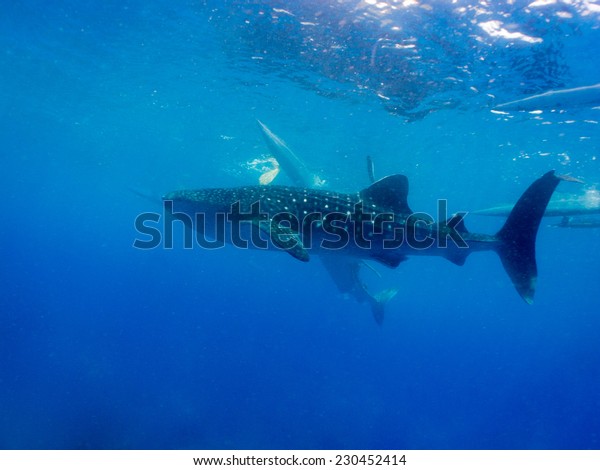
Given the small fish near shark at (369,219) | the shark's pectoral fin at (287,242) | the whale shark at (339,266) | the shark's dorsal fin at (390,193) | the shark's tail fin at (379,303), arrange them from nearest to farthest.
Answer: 1. the shark's pectoral fin at (287,242)
2. the small fish near shark at (369,219)
3. the shark's dorsal fin at (390,193)
4. the whale shark at (339,266)
5. the shark's tail fin at (379,303)

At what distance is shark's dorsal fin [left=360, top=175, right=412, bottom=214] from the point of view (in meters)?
5.63

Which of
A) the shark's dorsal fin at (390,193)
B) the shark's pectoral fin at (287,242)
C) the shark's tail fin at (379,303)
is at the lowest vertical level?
the shark's pectoral fin at (287,242)

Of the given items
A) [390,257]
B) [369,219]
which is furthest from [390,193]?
[390,257]

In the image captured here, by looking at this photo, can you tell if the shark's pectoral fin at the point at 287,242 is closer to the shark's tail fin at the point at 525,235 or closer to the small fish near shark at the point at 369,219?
the small fish near shark at the point at 369,219

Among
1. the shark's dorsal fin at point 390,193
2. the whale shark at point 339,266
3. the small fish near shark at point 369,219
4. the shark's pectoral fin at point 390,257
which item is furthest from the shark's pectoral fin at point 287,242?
the whale shark at point 339,266

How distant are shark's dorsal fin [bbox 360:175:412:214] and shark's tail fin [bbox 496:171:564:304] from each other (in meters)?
1.69


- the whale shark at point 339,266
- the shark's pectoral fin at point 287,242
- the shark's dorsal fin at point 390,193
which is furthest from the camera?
the whale shark at point 339,266

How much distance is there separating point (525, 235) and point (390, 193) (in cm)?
225

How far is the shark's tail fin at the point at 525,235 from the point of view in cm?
549

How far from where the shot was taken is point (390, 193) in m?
5.68

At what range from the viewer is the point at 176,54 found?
658 inches

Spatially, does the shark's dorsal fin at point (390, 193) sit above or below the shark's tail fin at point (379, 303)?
below

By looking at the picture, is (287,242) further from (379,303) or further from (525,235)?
(379,303)

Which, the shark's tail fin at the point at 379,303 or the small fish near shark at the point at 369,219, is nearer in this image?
the small fish near shark at the point at 369,219
